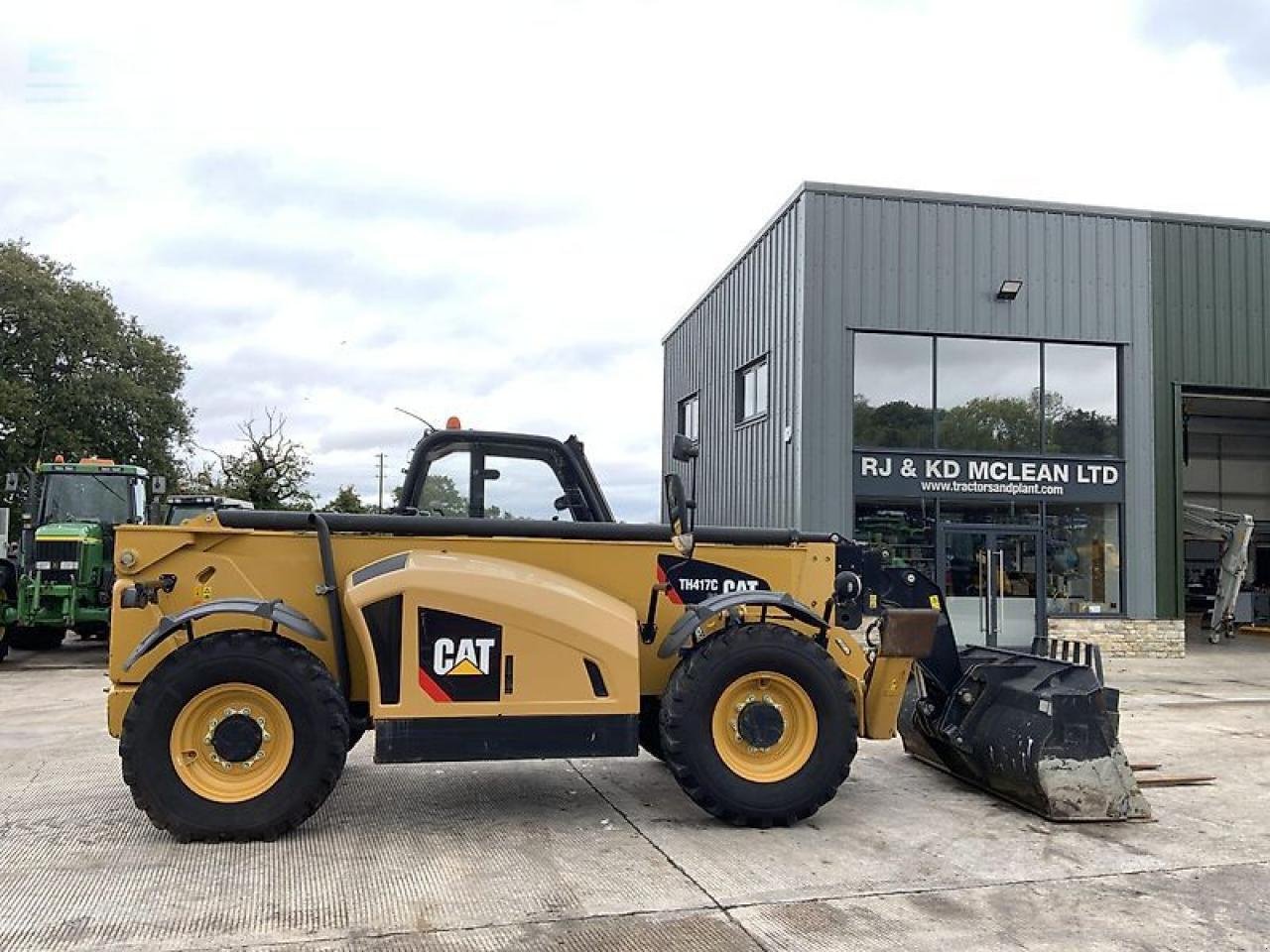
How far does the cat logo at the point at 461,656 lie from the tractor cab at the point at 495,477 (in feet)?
3.88

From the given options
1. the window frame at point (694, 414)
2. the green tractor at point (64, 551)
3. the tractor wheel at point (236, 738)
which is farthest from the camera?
the window frame at point (694, 414)

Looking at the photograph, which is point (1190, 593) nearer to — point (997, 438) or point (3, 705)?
point (997, 438)

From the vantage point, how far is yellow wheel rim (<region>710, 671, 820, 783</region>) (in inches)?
226

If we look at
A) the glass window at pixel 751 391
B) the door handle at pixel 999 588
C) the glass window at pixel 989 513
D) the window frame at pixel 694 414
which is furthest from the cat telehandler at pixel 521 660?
the window frame at pixel 694 414

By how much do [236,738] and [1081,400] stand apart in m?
15.1

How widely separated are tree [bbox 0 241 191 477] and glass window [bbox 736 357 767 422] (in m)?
19.4

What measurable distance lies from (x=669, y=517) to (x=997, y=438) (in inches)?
464

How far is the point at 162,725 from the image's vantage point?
515 cm

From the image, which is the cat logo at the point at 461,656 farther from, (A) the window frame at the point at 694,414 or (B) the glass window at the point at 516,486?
(A) the window frame at the point at 694,414

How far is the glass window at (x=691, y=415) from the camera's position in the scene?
72.2ft

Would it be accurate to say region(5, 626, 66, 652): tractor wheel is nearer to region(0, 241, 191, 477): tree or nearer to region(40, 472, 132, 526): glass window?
region(40, 472, 132, 526): glass window

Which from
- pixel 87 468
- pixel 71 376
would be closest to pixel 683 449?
pixel 87 468

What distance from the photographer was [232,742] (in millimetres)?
5254

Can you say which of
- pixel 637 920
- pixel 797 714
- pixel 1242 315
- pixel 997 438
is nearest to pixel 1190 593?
pixel 1242 315
